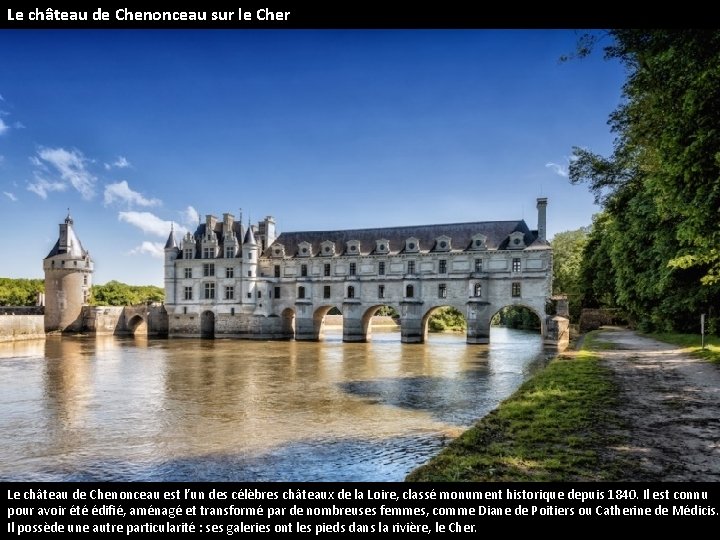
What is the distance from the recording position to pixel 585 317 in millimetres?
51625

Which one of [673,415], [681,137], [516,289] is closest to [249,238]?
[516,289]

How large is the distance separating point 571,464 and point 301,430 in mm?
7478

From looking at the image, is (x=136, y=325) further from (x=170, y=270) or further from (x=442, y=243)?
(x=442, y=243)

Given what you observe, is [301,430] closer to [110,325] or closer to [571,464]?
[571,464]

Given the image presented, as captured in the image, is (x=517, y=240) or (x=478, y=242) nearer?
(x=517, y=240)

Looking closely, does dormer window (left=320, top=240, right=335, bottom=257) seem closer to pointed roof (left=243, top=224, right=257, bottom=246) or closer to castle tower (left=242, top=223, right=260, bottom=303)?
castle tower (left=242, top=223, right=260, bottom=303)

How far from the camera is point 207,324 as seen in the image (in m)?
56.1

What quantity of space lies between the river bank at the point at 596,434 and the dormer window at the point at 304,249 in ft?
129

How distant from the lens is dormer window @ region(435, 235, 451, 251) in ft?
152

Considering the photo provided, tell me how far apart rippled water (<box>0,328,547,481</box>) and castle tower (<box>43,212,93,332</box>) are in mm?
31764

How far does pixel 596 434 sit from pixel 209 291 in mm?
51397

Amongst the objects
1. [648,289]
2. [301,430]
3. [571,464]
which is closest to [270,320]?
[648,289]
